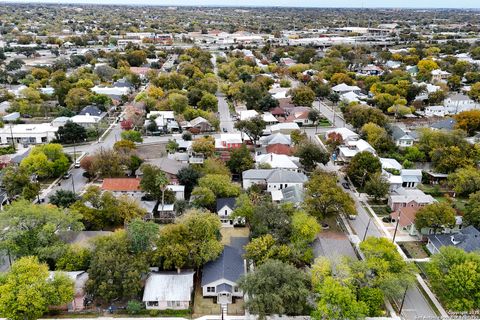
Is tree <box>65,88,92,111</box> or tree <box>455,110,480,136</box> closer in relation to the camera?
tree <box>455,110,480,136</box>

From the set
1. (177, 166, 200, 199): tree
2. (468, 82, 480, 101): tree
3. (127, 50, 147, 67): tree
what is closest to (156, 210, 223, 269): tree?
(177, 166, 200, 199): tree

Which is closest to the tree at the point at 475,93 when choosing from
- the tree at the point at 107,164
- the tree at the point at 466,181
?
the tree at the point at 466,181

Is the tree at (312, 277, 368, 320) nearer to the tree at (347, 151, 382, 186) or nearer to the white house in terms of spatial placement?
the tree at (347, 151, 382, 186)

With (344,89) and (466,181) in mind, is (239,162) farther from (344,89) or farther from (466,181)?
(344,89)

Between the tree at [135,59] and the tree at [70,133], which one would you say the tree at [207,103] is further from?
the tree at [135,59]

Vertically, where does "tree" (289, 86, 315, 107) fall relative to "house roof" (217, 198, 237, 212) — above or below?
above
